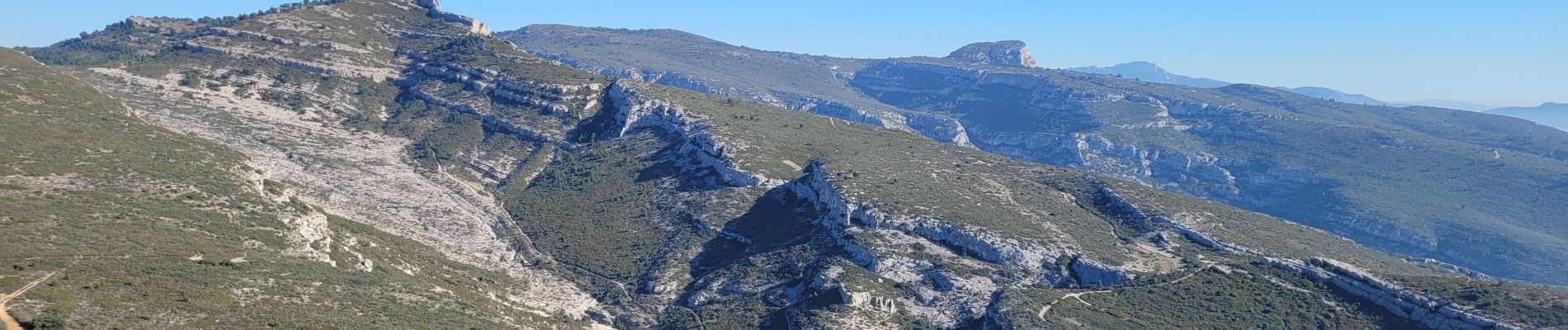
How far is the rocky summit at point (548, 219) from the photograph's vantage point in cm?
6731

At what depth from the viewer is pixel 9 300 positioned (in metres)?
51.2

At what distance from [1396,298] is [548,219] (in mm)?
85254

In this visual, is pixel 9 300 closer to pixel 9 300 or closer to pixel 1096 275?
pixel 9 300

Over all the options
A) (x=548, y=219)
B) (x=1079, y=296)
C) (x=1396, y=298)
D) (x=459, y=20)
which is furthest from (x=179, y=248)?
(x=459, y=20)

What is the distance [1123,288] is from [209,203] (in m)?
75.5

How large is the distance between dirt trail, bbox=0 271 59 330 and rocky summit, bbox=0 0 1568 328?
0.56 feet

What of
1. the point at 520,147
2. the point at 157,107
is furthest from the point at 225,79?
the point at 520,147

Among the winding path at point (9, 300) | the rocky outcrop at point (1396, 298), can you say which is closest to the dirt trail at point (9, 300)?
the winding path at point (9, 300)

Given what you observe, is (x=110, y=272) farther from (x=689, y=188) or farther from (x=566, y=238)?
(x=689, y=188)

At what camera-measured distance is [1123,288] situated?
3450 inches

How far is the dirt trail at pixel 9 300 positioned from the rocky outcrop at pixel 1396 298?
293 feet

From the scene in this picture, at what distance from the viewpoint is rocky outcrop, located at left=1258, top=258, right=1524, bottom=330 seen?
72000mm

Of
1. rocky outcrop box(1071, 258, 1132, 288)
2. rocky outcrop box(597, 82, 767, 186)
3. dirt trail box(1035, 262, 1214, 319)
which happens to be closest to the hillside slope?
rocky outcrop box(597, 82, 767, 186)

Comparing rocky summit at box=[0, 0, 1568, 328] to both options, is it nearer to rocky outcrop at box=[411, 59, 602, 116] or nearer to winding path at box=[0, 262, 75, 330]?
winding path at box=[0, 262, 75, 330]
